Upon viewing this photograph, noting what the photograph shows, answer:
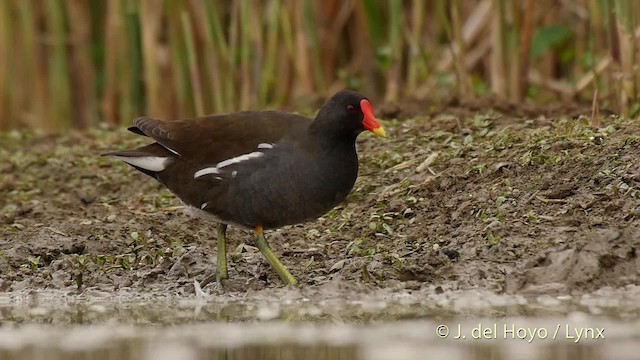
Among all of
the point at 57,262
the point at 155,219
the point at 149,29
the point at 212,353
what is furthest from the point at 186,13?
the point at 212,353

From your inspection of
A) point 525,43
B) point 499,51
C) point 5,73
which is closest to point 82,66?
point 5,73

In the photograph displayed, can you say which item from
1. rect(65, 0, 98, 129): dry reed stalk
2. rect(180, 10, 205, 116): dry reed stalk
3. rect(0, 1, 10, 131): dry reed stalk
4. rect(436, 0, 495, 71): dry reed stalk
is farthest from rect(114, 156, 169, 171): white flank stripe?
rect(436, 0, 495, 71): dry reed stalk

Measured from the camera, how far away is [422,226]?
269 inches

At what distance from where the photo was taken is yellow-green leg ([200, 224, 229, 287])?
6484mm

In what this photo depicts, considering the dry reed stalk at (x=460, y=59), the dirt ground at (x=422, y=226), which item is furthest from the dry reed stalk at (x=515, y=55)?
the dirt ground at (x=422, y=226)

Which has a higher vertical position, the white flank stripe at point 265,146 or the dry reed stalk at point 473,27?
the dry reed stalk at point 473,27

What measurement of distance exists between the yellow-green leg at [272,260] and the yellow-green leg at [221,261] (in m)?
0.22

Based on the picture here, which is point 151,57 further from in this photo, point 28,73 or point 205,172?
point 205,172

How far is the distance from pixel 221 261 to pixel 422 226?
105 cm

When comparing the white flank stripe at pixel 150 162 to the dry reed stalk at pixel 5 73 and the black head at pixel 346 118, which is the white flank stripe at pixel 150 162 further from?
the dry reed stalk at pixel 5 73

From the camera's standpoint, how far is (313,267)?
21.8ft

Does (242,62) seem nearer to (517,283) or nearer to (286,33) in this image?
(286,33)

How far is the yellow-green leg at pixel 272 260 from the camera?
631 cm

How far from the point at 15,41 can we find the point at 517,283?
18.9 feet
